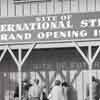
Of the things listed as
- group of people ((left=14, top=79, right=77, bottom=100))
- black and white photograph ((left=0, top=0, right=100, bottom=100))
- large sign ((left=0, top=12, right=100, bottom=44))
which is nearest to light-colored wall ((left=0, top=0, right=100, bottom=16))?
black and white photograph ((left=0, top=0, right=100, bottom=100))

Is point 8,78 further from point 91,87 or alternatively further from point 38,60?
point 91,87

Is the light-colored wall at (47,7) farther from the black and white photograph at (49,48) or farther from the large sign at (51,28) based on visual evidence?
the large sign at (51,28)

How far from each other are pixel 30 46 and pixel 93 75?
3214 mm

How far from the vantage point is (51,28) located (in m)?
21.7

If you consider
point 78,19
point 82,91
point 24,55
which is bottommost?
point 82,91

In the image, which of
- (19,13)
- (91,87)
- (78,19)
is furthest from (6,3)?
(91,87)

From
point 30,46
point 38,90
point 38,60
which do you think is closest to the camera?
point 38,90

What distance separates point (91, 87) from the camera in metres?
20.7

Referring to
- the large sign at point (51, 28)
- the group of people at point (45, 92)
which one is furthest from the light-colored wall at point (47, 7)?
the group of people at point (45, 92)

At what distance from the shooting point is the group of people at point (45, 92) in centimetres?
1902

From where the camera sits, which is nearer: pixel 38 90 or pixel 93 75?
pixel 38 90

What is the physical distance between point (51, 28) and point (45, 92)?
3211mm

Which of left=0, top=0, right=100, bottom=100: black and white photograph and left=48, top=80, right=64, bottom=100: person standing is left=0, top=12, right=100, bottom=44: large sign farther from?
left=48, top=80, right=64, bottom=100: person standing

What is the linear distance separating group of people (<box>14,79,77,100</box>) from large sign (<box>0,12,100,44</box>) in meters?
2.04
